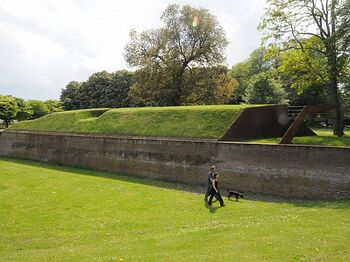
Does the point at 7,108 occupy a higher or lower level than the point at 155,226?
higher

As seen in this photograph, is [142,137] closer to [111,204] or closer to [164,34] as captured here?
[111,204]

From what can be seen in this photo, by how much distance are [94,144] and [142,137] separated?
12.4ft

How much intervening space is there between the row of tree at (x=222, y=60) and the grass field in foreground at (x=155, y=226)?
1097cm

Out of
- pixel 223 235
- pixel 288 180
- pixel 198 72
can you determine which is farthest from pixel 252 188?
pixel 198 72

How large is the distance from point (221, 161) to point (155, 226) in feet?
25.6

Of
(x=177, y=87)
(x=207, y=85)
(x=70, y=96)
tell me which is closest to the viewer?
(x=207, y=85)

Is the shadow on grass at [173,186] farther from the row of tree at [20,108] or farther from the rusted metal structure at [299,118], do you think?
the row of tree at [20,108]

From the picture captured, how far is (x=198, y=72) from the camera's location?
118 feet

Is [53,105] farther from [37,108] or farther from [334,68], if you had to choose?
[334,68]

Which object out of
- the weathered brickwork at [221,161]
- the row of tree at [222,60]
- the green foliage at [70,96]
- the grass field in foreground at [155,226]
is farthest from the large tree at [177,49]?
the green foliage at [70,96]

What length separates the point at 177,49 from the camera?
35562 mm

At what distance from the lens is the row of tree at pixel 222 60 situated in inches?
856

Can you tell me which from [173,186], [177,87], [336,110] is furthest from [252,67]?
[173,186]

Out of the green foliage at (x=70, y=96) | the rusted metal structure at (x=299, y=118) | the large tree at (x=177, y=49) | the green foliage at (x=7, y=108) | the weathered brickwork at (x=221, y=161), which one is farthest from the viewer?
the green foliage at (x=70, y=96)
